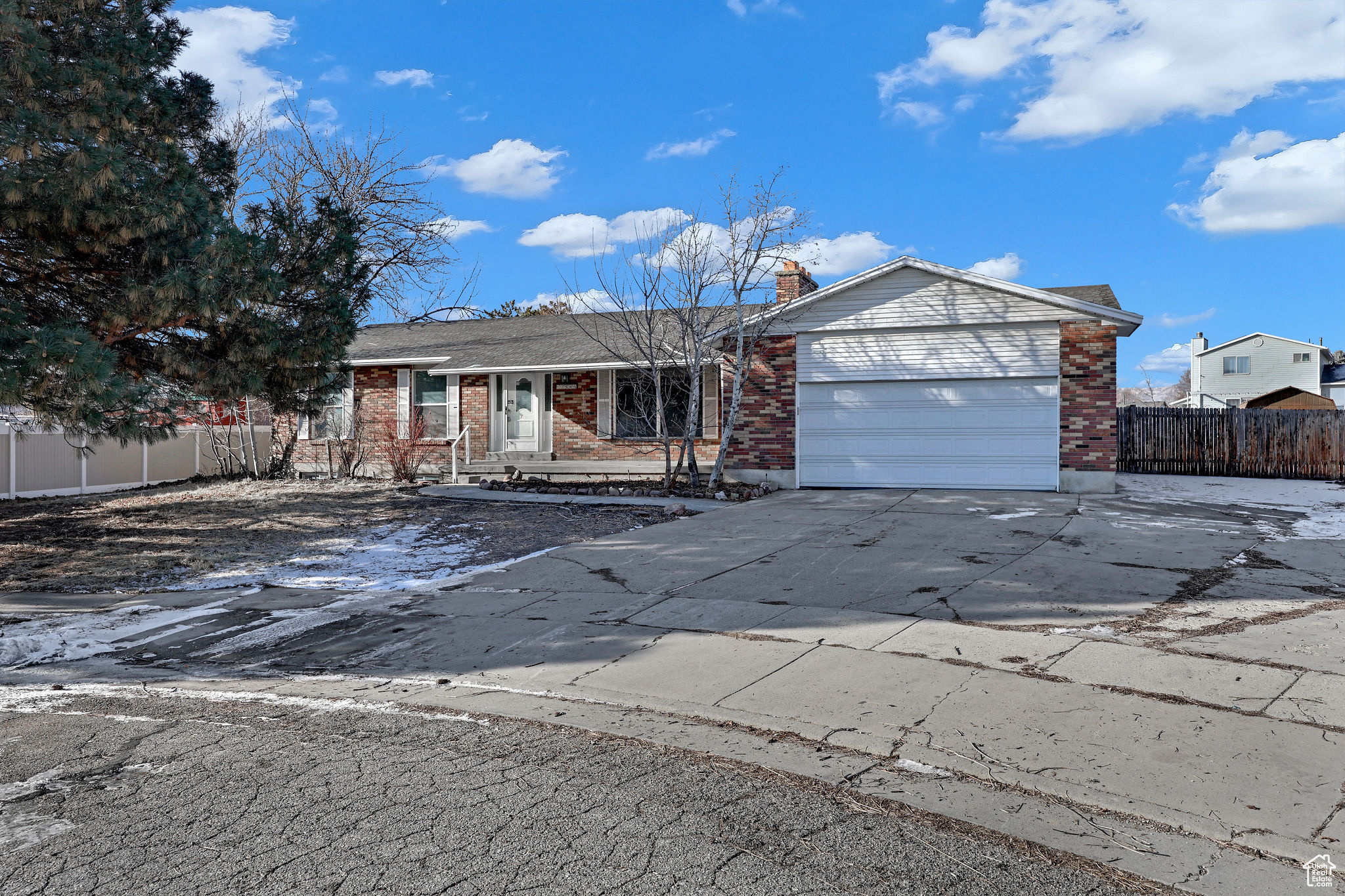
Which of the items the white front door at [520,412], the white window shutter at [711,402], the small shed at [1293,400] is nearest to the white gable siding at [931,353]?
the white window shutter at [711,402]

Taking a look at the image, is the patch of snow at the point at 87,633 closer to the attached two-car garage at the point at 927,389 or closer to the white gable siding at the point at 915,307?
the attached two-car garage at the point at 927,389

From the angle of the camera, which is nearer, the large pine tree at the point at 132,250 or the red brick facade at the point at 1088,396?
the large pine tree at the point at 132,250

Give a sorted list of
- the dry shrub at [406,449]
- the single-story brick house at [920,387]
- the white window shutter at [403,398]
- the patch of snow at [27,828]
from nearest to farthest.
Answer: the patch of snow at [27,828] < the single-story brick house at [920,387] < the dry shrub at [406,449] < the white window shutter at [403,398]

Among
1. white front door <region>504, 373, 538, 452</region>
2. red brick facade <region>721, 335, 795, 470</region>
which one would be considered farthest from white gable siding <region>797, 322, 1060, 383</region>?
white front door <region>504, 373, 538, 452</region>

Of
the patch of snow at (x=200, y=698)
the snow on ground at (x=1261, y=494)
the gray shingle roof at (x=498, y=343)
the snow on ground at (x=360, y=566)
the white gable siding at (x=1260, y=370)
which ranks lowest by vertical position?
the patch of snow at (x=200, y=698)

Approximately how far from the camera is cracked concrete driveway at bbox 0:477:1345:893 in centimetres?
395

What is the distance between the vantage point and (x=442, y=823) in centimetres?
357

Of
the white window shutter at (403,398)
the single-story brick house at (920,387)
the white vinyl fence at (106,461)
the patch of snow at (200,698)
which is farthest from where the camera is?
the white window shutter at (403,398)

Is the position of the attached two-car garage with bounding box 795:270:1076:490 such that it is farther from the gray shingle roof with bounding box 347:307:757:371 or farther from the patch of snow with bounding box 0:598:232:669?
the patch of snow with bounding box 0:598:232:669

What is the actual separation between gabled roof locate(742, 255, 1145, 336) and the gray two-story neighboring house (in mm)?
36329

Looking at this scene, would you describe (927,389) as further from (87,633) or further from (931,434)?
(87,633)

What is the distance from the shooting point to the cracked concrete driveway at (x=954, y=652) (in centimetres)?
395

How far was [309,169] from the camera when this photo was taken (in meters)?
22.3

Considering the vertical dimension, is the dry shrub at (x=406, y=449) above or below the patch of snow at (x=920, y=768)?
above
